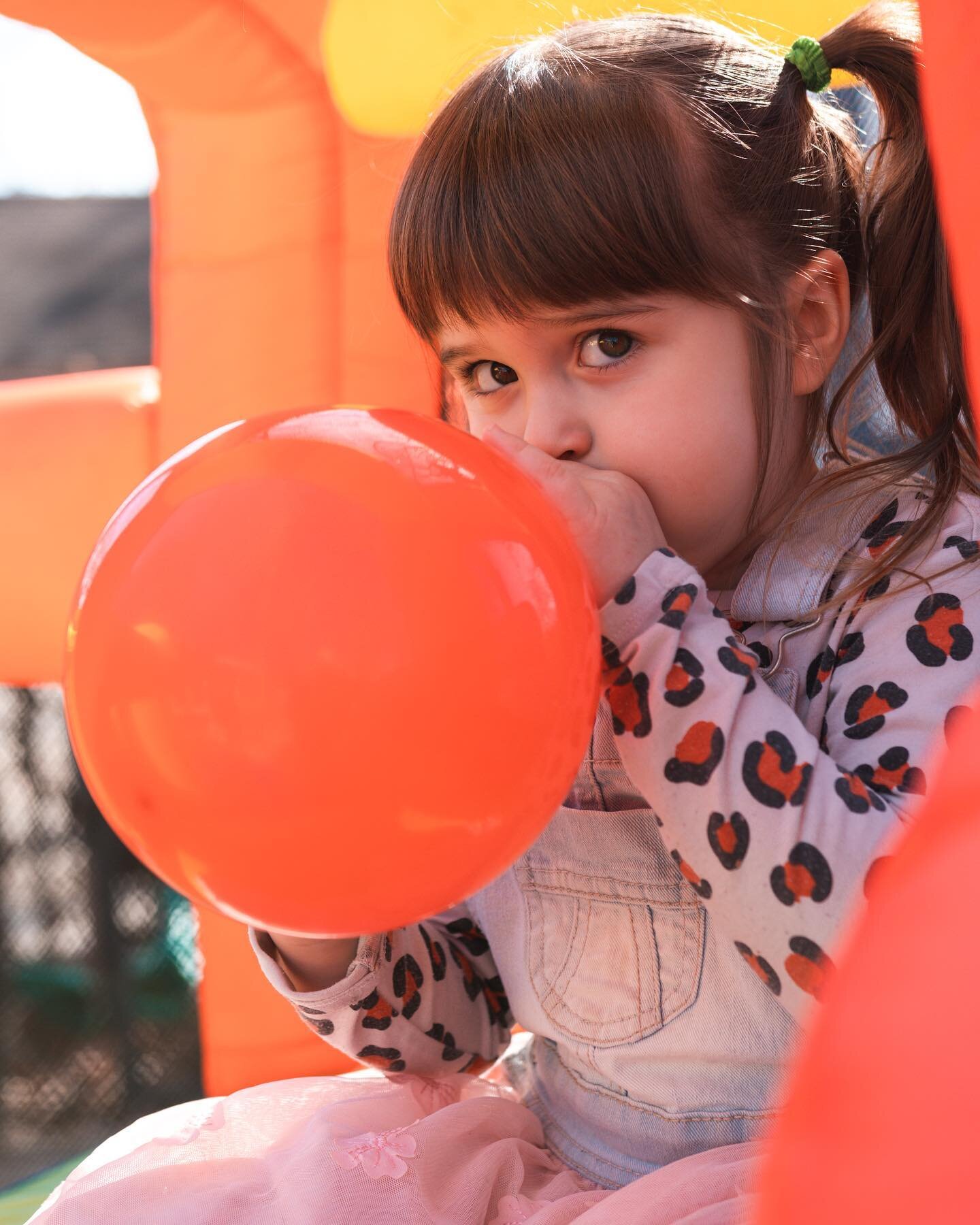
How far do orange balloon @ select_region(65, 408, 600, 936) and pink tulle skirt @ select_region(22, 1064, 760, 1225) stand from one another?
0.28 m

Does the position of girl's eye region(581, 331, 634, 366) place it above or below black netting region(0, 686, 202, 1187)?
above

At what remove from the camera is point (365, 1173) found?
0.77 meters

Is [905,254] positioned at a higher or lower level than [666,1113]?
Result: higher

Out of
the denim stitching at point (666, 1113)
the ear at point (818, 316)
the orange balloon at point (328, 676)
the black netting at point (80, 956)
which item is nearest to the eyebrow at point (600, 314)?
the ear at point (818, 316)

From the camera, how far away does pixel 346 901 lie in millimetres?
526

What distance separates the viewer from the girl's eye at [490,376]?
0.83m

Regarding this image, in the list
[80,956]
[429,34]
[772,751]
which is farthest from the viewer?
[80,956]

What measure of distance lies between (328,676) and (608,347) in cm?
37

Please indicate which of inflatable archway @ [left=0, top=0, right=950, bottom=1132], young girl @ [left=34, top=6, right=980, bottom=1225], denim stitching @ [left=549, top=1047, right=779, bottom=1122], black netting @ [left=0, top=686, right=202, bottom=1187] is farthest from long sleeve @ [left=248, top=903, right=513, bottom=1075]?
black netting @ [left=0, top=686, right=202, bottom=1187]

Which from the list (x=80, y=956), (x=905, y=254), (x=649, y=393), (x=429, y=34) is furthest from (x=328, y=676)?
(x=80, y=956)

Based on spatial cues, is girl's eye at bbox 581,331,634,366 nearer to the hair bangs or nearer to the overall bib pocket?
the hair bangs

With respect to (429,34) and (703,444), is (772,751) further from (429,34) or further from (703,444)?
(429,34)

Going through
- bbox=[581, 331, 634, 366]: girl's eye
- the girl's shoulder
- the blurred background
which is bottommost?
the blurred background

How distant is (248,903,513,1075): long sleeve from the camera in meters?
0.88
